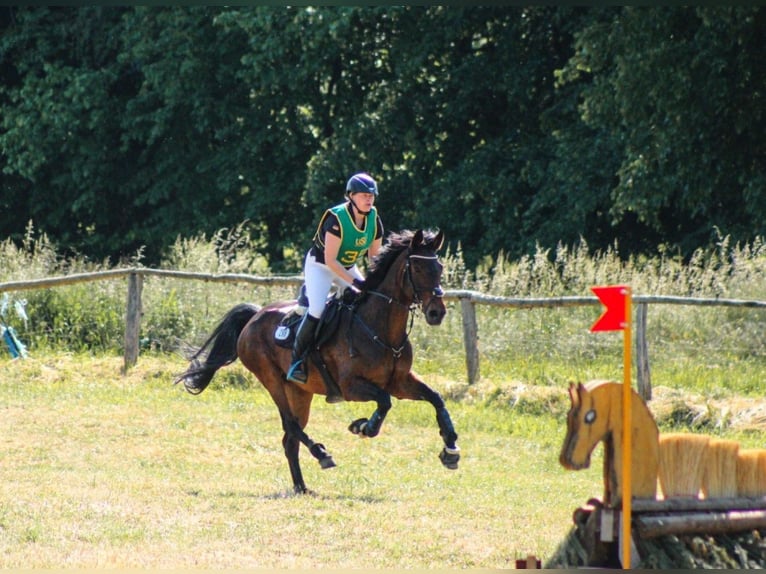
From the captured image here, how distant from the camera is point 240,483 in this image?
443 inches

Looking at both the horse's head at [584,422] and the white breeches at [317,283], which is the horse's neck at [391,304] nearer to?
the white breeches at [317,283]

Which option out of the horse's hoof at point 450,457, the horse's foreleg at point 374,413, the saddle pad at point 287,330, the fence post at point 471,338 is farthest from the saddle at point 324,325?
the fence post at point 471,338

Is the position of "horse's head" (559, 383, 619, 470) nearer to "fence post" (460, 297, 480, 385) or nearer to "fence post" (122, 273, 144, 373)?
"fence post" (460, 297, 480, 385)

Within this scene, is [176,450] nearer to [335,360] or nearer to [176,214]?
[335,360]

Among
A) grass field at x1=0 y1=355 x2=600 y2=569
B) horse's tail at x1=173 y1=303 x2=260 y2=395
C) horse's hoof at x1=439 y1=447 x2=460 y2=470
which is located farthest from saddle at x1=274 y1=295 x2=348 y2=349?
horse's hoof at x1=439 y1=447 x2=460 y2=470

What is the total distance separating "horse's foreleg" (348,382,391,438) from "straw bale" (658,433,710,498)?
3.45 m

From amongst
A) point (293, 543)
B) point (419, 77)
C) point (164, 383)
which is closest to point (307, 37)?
point (419, 77)

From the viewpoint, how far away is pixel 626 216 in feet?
82.7

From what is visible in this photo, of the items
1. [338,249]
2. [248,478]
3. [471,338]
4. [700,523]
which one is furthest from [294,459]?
[471,338]

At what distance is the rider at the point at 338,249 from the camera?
10.1 metres

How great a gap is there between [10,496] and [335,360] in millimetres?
2821

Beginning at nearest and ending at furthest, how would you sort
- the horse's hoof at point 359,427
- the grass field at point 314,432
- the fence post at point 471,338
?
the grass field at point 314,432 → the horse's hoof at point 359,427 → the fence post at point 471,338

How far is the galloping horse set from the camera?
9.84 m

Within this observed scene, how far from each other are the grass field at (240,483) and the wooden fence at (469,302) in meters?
0.96
